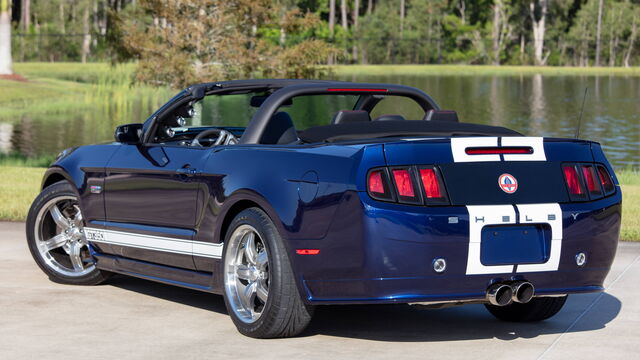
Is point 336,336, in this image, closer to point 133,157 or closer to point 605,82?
point 133,157

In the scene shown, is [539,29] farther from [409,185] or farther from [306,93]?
[409,185]

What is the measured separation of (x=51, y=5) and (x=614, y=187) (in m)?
104

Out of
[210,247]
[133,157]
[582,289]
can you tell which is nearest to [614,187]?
[582,289]

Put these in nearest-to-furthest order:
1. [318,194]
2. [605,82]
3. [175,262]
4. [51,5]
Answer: [318,194], [175,262], [605,82], [51,5]

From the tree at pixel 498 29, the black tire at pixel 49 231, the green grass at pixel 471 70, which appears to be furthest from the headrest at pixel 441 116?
the tree at pixel 498 29

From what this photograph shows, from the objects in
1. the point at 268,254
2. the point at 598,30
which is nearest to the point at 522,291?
the point at 268,254

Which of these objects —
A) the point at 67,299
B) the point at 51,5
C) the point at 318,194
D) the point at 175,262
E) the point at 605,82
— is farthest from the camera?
the point at 51,5

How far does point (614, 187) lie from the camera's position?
21.9 feet

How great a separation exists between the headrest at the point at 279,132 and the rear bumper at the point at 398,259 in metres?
0.99

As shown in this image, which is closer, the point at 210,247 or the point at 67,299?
the point at 210,247

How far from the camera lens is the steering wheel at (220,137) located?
760 cm

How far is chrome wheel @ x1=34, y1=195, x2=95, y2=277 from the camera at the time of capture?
8.34 meters

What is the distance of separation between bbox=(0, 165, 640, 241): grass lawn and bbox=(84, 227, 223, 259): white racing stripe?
470 cm

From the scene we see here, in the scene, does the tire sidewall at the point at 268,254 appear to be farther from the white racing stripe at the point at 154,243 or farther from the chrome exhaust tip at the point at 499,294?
the chrome exhaust tip at the point at 499,294
